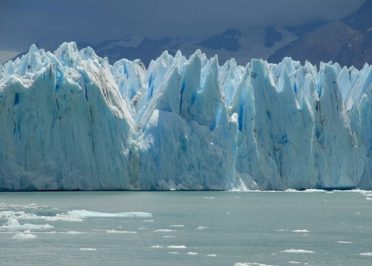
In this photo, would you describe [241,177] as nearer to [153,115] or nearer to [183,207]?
[153,115]

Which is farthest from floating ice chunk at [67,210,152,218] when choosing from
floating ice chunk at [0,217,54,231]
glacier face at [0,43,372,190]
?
glacier face at [0,43,372,190]

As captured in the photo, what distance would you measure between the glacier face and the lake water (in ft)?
12.1

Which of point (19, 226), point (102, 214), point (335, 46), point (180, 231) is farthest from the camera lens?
point (335, 46)

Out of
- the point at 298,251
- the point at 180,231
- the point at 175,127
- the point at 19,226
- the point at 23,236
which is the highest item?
the point at 175,127

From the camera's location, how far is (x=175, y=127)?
Result: 5434 cm

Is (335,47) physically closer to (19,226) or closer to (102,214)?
(102,214)

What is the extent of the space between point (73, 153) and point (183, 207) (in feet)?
36.3

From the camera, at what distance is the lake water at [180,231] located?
23844mm

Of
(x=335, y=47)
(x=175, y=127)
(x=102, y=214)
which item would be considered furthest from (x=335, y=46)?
(x=102, y=214)

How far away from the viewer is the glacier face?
2020 inches

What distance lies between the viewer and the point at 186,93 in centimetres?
5622

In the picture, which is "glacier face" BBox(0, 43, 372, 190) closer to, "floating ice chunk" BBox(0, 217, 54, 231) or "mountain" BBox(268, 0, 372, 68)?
"floating ice chunk" BBox(0, 217, 54, 231)

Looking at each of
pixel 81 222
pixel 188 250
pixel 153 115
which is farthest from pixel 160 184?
pixel 188 250

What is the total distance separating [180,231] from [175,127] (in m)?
23.9
